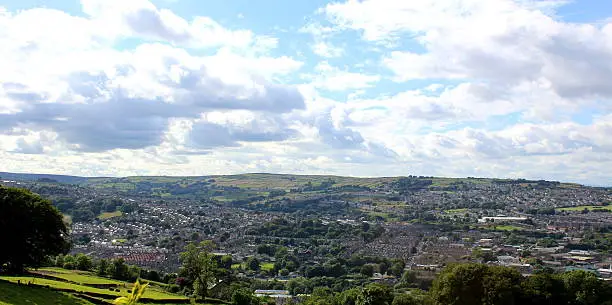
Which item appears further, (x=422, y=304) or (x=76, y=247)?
(x=76, y=247)

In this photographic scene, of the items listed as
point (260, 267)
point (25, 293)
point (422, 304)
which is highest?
point (25, 293)

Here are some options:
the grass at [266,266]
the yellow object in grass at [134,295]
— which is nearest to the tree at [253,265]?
the grass at [266,266]

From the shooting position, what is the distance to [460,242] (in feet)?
601

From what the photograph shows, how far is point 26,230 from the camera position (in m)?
54.5

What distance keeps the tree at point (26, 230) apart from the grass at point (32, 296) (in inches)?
277

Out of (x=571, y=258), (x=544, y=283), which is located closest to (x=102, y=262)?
(x=544, y=283)

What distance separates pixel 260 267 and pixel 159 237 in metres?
61.8

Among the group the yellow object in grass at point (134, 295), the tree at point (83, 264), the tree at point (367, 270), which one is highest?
the yellow object in grass at point (134, 295)

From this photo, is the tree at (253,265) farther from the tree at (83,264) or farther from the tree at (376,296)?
the tree at (376,296)

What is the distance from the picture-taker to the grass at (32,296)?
1615 inches

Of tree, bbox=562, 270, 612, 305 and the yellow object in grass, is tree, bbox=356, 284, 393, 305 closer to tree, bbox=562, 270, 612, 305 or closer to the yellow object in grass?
tree, bbox=562, 270, 612, 305

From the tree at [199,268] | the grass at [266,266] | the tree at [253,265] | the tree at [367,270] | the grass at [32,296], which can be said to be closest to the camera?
the grass at [32,296]

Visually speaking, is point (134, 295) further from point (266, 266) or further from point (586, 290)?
point (266, 266)

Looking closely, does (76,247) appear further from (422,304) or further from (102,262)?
(422,304)
